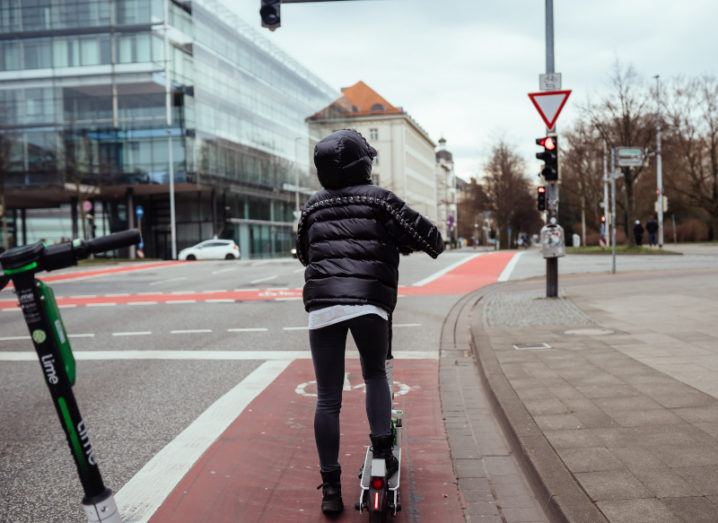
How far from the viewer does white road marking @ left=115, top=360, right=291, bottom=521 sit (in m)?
3.70

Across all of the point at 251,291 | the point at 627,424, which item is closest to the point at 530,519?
the point at 627,424

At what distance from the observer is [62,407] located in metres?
2.27

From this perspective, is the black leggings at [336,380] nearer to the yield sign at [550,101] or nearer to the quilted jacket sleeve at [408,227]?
the quilted jacket sleeve at [408,227]

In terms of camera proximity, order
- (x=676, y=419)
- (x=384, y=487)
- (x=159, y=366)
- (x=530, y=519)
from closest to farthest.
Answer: (x=384, y=487), (x=530, y=519), (x=676, y=419), (x=159, y=366)

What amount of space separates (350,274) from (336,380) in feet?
1.64

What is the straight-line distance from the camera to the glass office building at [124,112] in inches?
1945

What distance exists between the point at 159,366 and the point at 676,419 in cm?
514

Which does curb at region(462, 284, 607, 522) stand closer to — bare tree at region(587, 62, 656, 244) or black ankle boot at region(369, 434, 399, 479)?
black ankle boot at region(369, 434, 399, 479)

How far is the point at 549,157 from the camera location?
12.8 metres

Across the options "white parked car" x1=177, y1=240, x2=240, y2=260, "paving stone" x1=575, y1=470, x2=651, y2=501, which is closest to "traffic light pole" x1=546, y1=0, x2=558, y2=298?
"paving stone" x1=575, y1=470, x2=651, y2=501

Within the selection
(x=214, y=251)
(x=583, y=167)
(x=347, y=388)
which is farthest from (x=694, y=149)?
(x=347, y=388)

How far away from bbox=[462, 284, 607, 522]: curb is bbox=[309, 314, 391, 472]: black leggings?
834mm

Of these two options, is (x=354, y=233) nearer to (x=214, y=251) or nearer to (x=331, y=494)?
(x=331, y=494)

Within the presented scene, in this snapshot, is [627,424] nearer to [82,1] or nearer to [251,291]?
[251,291]
